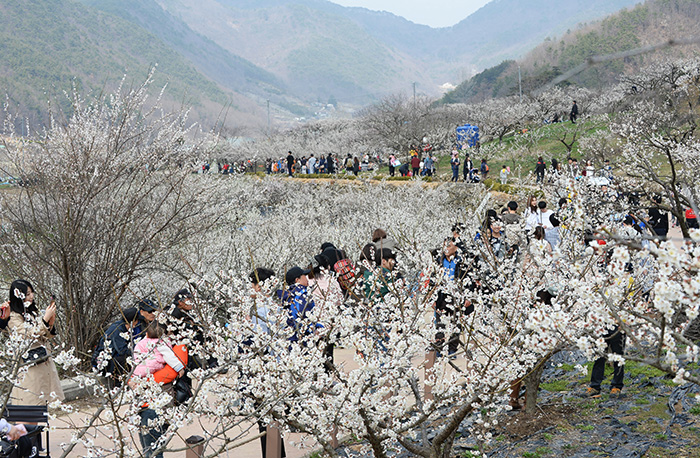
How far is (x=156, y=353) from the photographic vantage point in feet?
14.5

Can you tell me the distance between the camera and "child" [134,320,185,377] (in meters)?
4.35

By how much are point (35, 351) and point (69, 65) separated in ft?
314

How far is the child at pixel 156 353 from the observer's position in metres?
4.35

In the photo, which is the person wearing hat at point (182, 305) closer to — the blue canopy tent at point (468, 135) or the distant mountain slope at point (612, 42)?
the blue canopy tent at point (468, 135)

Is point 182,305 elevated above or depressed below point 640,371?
above

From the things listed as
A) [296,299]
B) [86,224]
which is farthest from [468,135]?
[296,299]

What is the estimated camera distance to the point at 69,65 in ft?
288

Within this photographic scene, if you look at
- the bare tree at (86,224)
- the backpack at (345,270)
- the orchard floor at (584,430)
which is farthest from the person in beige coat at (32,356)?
the backpack at (345,270)

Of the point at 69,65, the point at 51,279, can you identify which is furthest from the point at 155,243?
the point at 69,65

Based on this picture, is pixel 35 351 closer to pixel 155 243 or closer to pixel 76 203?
pixel 76 203

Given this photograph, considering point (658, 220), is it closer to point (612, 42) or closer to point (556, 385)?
point (556, 385)

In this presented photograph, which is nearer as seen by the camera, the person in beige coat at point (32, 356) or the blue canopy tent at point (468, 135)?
the person in beige coat at point (32, 356)

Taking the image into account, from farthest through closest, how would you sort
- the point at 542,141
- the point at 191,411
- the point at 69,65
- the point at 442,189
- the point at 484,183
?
1. the point at 69,65
2. the point at 542,141
3. the point at 484,183
4. the point at 442,189
5. the point at 191,411

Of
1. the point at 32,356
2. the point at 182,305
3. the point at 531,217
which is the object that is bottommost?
the point at 32,356
